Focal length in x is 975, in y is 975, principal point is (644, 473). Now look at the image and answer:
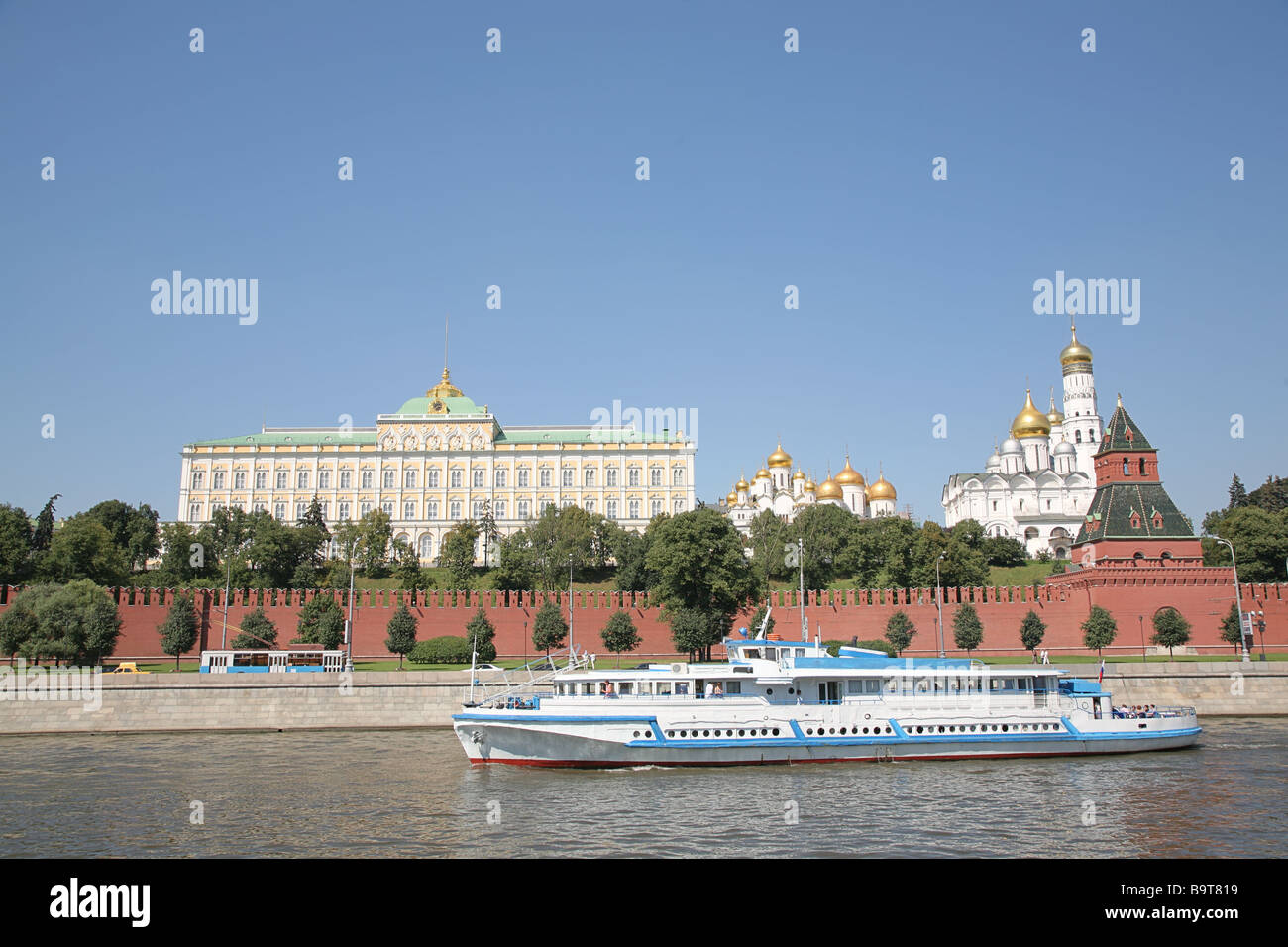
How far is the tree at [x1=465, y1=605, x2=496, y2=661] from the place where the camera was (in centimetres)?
5106

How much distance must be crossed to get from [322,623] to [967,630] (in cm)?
3513

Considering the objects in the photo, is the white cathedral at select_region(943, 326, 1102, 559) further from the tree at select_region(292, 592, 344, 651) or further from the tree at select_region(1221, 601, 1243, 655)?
the tree at select_region(292, 592, 344, 651)

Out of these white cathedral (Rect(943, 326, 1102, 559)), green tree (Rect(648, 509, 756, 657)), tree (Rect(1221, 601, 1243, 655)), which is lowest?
tree (Rect(1221, 601, 1243, 655))

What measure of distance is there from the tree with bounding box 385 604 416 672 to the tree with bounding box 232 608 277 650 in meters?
6.71

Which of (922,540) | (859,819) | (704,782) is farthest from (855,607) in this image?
(859,819)

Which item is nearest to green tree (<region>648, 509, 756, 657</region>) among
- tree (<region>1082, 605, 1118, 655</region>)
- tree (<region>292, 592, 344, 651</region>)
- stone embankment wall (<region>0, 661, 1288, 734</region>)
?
stone embankment wall (<region>0, 661, 1288, 734</region>)

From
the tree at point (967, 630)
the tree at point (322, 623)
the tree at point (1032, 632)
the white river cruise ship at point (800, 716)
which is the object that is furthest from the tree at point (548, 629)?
the tree at point (1032, 632)

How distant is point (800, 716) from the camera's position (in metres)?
28.8

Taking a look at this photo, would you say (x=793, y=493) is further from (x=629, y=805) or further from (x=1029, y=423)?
(x=629, y=805)

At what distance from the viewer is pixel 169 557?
241ft

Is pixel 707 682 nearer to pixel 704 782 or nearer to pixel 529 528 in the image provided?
pixel 704 782

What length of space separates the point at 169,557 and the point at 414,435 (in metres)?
38.4

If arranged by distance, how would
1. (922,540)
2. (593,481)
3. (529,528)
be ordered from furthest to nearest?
(593,481), (529,528), (922,540)

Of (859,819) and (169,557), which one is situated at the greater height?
(169,557)
